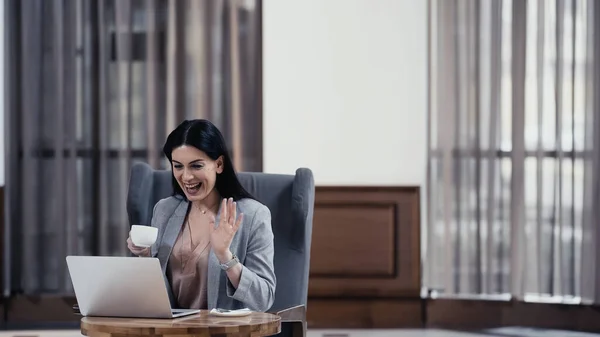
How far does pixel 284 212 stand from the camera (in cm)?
279

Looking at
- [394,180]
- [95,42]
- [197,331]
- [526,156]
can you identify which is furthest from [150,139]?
[197,331]

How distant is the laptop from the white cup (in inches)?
8.6

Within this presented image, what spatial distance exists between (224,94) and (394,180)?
1.09m

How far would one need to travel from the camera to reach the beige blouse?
254 cm

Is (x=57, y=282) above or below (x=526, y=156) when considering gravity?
below

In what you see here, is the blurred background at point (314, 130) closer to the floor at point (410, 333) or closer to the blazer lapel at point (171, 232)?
the floor at point (410, 333)

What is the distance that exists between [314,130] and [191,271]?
2.67m

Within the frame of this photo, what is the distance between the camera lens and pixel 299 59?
5.13 m

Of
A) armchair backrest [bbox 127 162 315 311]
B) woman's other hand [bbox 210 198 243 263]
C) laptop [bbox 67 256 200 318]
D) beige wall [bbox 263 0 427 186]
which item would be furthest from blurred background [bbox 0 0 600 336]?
laptop [bbox 67 256 200 318]

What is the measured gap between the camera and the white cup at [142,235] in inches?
90.2

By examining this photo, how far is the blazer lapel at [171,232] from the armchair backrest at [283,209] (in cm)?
21

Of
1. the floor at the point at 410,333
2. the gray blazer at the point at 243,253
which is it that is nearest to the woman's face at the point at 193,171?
the gray blazer at the point at 243,253

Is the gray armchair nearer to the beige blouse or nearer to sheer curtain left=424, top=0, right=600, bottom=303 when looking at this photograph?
the beige blouse

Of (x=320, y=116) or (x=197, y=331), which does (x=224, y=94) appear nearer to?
(x=320, y=116)
